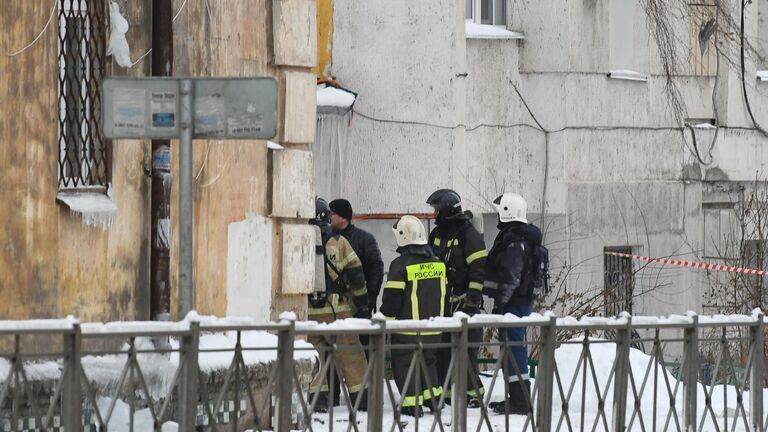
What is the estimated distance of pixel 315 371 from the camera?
1254cm

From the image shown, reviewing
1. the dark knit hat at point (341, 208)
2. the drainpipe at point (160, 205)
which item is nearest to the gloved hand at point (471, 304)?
the dark knit hat at point (341, 208)

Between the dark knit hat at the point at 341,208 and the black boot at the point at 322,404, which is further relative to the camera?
the dark knit hat at the point at 341,208

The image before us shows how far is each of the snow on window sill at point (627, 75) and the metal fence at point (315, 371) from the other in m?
8.13

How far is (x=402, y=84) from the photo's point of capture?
17359 millimetres

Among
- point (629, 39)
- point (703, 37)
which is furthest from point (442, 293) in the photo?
point (703, 37)

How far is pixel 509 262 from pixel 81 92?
3.94 m

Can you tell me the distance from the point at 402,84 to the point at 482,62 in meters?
1.80

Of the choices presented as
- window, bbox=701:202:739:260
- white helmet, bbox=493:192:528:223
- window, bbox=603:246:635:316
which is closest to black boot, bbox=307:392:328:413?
white helmet, bbox=493:192:528:223

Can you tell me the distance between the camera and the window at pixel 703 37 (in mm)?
21172

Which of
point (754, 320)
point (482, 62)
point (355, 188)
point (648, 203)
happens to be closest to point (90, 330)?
point (754, 320)

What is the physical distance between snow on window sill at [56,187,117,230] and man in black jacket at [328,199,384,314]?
10.6 feet

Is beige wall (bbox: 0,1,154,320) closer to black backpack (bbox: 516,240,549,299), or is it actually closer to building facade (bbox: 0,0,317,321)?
building facade (bbox: 0,0,317,321)

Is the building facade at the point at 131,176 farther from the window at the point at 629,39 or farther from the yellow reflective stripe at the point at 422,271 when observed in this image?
the window at the point at 629,39

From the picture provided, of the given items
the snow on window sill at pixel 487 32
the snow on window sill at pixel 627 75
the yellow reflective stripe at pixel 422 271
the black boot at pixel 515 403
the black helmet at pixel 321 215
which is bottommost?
the black boot at pixel 515 403
